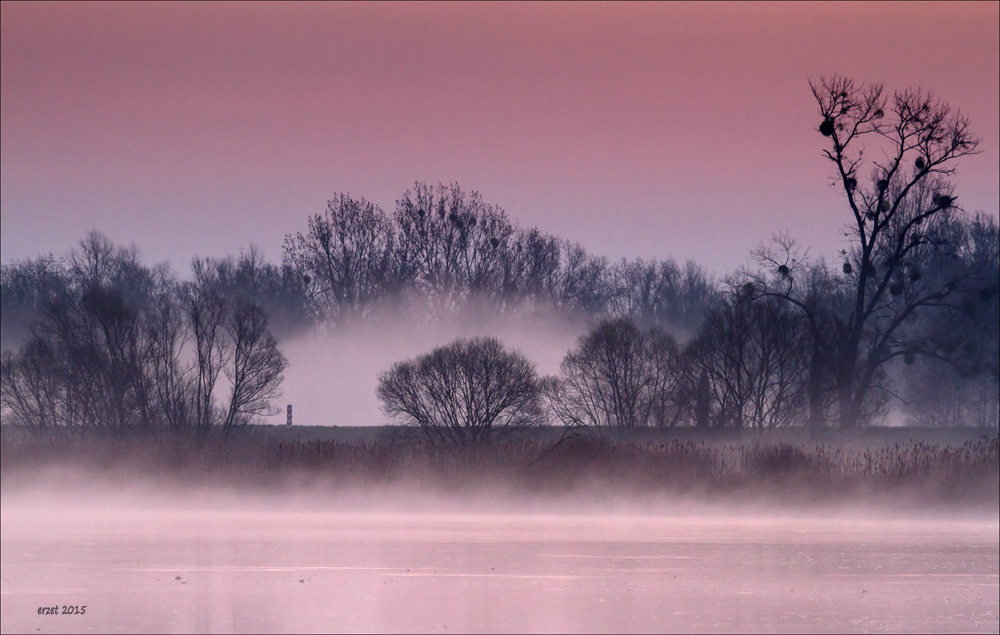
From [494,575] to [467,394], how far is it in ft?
62.8

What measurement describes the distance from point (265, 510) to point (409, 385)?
920 cm

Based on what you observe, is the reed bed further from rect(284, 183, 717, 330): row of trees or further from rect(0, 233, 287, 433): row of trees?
rect(284, 183, 717, 330): row of trees

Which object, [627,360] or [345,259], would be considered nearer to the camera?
[627,360]

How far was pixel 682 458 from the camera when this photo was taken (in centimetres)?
2972

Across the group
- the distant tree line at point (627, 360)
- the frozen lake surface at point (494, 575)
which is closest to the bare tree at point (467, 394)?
the distant tree line at point (627, 360)

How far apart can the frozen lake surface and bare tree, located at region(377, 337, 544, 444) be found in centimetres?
1044

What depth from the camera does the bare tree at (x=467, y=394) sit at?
1394 inches

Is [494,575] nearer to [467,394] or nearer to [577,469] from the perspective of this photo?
[577,469]

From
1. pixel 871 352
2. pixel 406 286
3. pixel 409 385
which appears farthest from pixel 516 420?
pixel 406 286

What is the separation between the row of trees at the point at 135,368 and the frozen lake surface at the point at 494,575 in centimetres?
1664

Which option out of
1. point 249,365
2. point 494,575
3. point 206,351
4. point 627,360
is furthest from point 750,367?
point 494,575

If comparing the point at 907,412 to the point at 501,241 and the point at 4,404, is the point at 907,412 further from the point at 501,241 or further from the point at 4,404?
the point at 4,404

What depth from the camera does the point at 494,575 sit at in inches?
651

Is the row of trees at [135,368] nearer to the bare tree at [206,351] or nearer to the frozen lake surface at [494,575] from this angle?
the bare tree at [206,351]
